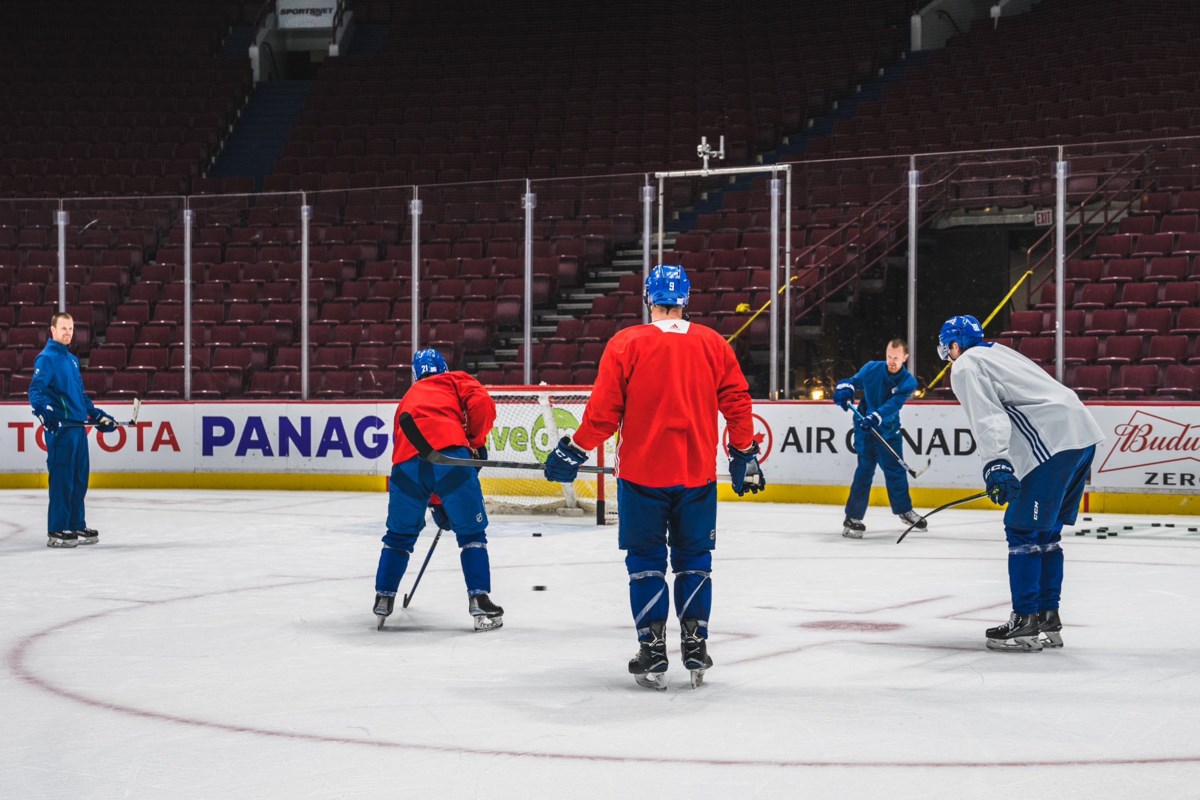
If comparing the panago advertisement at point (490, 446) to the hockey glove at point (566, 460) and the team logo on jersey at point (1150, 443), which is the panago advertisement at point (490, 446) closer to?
the team logo on jersey at point (1150, 443)

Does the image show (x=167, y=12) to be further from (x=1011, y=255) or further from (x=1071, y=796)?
(x=1071, y=796)

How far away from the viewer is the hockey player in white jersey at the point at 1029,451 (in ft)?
21.7

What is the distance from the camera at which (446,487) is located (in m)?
7.26

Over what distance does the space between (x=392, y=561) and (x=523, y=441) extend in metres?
7.21

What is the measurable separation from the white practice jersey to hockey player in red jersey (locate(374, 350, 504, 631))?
7.22ft

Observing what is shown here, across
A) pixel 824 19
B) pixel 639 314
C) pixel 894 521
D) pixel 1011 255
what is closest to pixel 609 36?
pixel 824 19

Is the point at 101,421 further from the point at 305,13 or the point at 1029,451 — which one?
the point at 305,13

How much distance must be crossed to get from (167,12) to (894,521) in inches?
735

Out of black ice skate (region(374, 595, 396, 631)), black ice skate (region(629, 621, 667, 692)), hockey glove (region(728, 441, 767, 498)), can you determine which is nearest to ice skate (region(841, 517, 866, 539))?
black ice skate (region(374, 595, 396, 631))

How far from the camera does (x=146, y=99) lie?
25.0m

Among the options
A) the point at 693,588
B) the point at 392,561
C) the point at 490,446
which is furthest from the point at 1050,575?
the point at 490,446

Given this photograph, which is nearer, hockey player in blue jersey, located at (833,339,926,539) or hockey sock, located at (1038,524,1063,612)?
hockey sock, located at (1038,524,1063,612)

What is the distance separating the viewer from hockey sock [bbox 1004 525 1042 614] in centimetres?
666

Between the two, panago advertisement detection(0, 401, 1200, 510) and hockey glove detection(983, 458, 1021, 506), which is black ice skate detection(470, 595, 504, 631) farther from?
panago advertisement detection(0, 401, 1200, 510)
